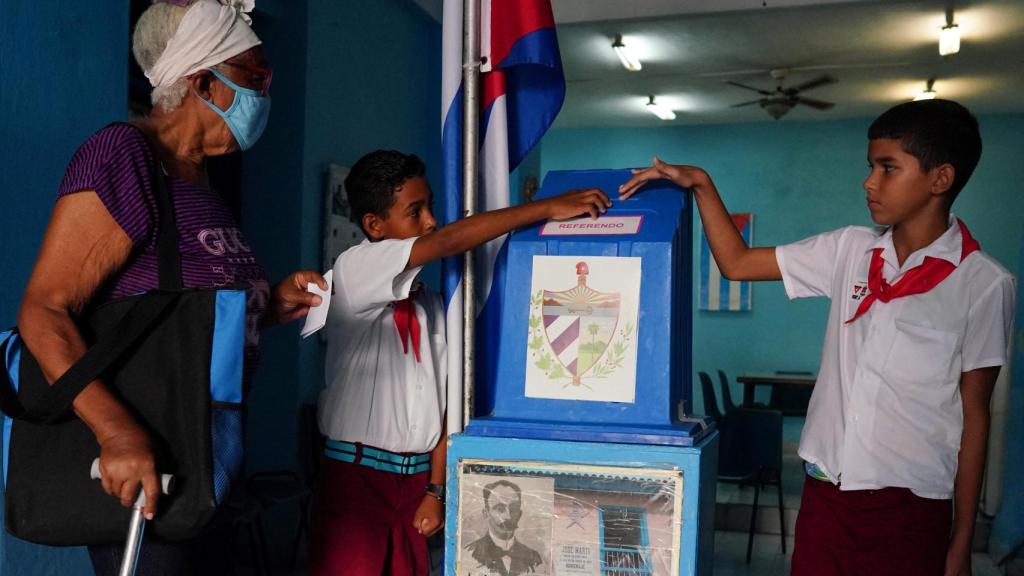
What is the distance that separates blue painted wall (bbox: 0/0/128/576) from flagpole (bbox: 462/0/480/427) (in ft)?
4.01

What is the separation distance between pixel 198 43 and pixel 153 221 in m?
0.31

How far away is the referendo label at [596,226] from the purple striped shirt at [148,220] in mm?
525

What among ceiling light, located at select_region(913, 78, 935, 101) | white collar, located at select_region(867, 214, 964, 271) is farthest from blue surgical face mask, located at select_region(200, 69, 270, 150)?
ceiling light, located at select_region(913, 78, 935, 101)

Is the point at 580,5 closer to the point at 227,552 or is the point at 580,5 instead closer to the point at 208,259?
the point at 227,552

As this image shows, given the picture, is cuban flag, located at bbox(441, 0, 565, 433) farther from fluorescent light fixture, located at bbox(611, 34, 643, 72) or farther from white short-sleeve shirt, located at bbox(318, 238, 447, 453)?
fluorescent light fixture, located at bbox(611, 34, 643, 72)

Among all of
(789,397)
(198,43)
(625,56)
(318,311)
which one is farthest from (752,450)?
(198,43)

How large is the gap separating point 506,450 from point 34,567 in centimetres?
156

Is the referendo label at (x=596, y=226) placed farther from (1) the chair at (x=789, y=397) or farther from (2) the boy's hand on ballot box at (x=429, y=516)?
(1) the chair at (x=789, y=397)

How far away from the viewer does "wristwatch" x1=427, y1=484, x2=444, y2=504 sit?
6.07ft

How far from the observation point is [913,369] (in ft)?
5.55

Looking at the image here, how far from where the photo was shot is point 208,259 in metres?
1.38

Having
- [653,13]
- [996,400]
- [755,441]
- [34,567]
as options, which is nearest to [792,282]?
[34,567]

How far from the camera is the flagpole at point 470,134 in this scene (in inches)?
72.2

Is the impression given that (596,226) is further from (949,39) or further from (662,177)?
(949,39)
